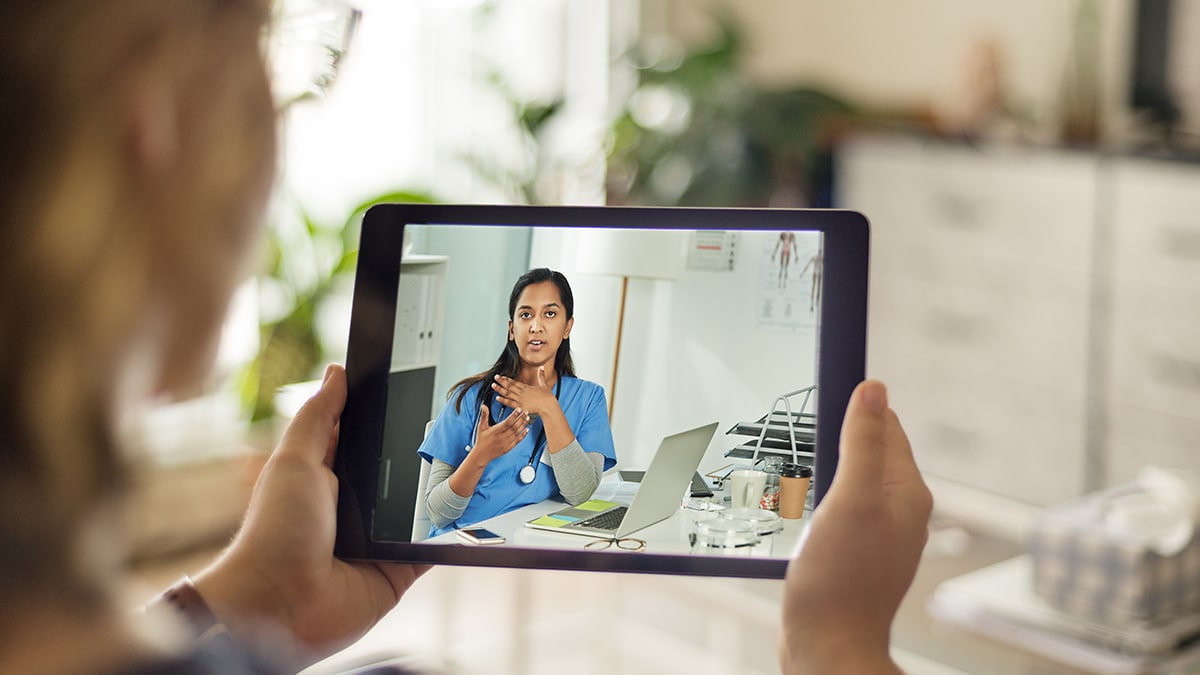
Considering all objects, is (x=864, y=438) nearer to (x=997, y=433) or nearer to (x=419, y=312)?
(x=419, y=312)

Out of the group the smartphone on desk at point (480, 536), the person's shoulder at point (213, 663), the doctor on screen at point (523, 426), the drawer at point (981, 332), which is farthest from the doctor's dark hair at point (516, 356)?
the drawer at point (981, 332)

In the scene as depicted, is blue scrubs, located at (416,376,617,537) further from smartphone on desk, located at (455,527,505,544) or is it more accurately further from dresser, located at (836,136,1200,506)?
dresser, located at (836,136,1200,506)

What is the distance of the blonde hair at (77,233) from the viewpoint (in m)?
0.33

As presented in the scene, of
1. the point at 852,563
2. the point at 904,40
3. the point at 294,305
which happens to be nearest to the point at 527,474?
the point at 852,563

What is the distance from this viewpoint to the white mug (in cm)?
84

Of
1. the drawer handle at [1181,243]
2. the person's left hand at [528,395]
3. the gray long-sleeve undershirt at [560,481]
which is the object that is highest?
the drawer handle at [1181,243]

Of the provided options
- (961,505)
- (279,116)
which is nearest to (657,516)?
(279,116)

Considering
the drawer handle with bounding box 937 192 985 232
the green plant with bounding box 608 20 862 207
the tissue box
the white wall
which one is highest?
the white wall

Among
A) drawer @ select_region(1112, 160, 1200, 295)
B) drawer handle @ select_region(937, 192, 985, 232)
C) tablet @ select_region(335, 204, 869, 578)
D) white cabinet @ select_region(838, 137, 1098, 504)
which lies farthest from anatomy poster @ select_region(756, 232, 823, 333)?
drawer handle @ select_region(937, 192, 985, 232)

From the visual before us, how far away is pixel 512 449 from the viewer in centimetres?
87

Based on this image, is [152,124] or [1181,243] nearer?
[152,124]

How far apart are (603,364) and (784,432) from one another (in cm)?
16

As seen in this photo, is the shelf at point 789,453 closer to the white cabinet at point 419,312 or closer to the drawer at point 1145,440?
the white cabinet at point 419,312

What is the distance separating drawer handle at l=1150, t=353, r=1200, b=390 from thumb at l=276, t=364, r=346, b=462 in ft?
7.01
